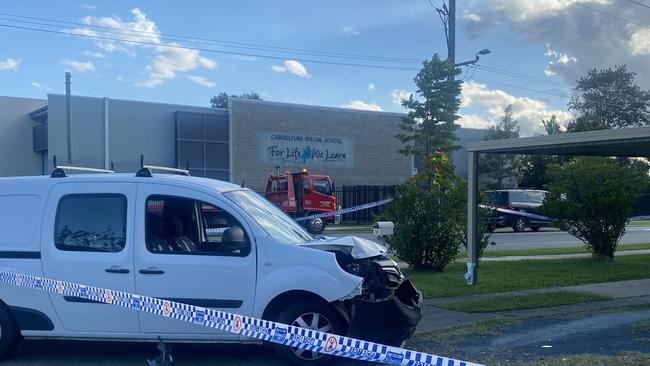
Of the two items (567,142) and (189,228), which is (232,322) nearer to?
(189,228)

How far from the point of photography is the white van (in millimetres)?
6258

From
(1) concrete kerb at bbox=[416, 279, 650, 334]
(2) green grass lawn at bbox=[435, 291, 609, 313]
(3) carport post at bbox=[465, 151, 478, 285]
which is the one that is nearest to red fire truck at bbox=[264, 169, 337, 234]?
(3) carport post at bbox=[465, 151, 478, 285]

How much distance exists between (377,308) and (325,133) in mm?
33699

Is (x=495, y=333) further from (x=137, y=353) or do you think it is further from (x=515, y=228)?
(x=515, y=228)

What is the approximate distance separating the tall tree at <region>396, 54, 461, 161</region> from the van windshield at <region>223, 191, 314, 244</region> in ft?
58.3

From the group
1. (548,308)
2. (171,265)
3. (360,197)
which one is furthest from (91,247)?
(360,197)

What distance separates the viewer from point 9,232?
6.83 metres

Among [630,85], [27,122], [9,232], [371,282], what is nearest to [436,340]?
[371,282]

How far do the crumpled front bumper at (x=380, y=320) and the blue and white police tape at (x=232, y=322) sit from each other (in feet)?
1.76

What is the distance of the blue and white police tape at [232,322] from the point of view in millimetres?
5106

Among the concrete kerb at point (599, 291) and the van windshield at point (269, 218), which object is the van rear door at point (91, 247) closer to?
the van windshield at point (269, 218)

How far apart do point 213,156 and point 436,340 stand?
3052 cm

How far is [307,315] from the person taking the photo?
625 cm

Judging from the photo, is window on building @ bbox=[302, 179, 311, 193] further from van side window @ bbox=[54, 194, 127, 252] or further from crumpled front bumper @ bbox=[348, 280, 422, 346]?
crumpled front bumper @ bbox=[348, 280, 422, 346]
